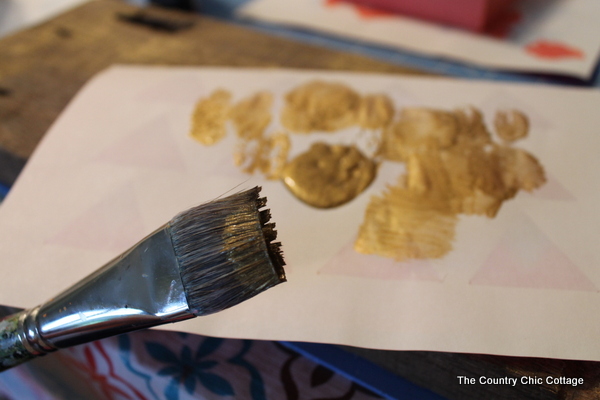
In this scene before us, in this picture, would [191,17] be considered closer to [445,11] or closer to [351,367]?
[445,11]

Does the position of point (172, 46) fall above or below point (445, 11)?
below

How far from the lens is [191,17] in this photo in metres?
1.08

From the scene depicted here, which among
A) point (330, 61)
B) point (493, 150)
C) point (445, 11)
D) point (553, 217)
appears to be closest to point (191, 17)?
point (330, 61)

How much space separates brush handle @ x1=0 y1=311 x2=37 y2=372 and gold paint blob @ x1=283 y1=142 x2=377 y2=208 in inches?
14.0

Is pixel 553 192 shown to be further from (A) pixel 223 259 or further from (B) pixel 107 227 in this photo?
(B) pixel 107 227

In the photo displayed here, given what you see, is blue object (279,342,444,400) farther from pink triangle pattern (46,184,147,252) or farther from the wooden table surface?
the wooden table surface

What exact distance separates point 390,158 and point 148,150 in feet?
1.20

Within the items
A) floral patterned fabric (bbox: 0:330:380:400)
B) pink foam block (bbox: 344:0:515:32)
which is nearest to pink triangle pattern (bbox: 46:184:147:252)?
floral patterned fabric (bbox: 0:330:380:400)

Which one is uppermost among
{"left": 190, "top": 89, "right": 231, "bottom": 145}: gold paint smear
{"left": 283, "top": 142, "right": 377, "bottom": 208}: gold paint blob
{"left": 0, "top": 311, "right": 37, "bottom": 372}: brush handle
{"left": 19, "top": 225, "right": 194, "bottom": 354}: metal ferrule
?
{"left": 190, "top": 89, "right": 231, "bottom": 145}: gold paint smear

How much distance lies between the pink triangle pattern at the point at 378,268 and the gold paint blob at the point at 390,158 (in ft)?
0.04

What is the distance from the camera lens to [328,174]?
682 mm

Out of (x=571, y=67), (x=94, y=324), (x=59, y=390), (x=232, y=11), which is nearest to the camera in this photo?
(x=94, y=324)

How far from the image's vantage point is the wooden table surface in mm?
843

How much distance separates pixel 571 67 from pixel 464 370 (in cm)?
68
